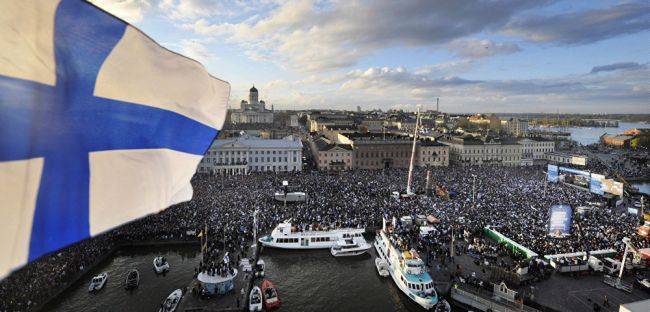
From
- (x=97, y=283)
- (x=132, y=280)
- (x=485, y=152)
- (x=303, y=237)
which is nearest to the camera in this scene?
(x=97, y=283)

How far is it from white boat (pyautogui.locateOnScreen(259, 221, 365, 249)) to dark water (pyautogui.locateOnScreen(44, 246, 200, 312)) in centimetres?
626

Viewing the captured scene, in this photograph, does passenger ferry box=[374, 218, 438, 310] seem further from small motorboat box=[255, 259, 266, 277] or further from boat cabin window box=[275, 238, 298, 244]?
small motorboat box=[255, 259, 266, 277]

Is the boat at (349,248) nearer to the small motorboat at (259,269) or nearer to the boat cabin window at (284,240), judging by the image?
the boat cabin window at (284,240)

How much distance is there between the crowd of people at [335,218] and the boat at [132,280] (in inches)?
154

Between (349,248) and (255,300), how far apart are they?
10.7 meters

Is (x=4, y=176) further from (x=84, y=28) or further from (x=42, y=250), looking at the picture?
(x=84, y=28)

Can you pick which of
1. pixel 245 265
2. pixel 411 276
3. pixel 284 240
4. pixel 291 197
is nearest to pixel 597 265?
pixel 411 276

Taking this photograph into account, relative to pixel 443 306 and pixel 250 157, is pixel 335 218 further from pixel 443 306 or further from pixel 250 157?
pixel 250 157

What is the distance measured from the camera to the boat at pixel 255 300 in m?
21.4

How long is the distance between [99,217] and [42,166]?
850 mm

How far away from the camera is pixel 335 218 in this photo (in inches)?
1421

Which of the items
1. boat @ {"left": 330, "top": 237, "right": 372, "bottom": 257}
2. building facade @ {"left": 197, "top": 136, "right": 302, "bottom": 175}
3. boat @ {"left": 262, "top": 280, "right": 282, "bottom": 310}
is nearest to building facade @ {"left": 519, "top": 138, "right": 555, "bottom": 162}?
building facade @ {"left": 197, "top": 136, "right": 302, "bottom": 175}

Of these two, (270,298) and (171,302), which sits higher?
(171,302)

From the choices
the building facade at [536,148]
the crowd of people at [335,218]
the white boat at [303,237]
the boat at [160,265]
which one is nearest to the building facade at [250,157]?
the crowd of people at [335,218]
